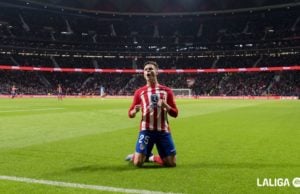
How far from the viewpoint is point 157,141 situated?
8.15 m

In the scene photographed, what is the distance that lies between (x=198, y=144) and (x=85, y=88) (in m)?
69.9

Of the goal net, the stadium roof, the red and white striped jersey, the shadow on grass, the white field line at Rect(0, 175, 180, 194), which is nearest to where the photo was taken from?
the white field line at Rect(0, 175, 180, 194)

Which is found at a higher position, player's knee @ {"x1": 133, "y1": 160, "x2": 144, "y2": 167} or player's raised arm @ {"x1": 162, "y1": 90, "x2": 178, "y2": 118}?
player's raised arm @ {"x1": 162, "y1": 90, "x2": 178, "y2": 118}

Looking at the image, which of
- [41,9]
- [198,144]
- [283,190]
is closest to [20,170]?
[283,190]

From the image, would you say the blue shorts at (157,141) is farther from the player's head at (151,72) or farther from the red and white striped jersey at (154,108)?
the player's head at (151,72)

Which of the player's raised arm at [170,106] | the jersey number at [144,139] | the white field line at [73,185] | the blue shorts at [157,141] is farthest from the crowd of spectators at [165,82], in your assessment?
the white field line at [73,185]

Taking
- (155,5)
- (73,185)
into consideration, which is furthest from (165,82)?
(73,185)

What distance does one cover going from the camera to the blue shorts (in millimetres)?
8023

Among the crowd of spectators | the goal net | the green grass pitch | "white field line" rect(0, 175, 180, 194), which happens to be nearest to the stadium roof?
the crowd of spectators

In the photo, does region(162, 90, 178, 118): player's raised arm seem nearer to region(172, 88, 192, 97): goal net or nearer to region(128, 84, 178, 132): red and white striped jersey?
region(128, 84, 178, 132): red and white striped jersey

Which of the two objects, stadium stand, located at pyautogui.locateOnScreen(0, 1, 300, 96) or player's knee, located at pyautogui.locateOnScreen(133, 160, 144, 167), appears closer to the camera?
player's knee, located at pyautogui.locateOnScreen(133, 160, 144, 167)

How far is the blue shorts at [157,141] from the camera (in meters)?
8.02

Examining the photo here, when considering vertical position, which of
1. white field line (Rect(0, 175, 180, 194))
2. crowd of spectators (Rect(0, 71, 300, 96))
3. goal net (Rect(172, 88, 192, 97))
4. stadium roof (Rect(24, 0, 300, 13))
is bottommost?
white field line (Rect(0, 175, 180, 194))

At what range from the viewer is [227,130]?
15453mm
